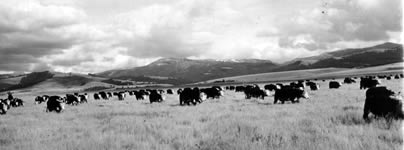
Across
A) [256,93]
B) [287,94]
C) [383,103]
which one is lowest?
[256,93]

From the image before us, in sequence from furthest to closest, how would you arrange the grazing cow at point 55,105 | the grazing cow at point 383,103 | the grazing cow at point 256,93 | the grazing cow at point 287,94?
the grazing cow at point 256,93 < the grazing cow at point 55,105 < the grazing cow at point 287,94 < the grazing cow at point 383,103

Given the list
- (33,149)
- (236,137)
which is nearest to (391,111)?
(236,137)

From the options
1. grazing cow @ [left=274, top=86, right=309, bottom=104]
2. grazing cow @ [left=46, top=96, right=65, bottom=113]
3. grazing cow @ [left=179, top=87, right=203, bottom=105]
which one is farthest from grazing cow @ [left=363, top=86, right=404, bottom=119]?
grazing cow @ [left=46, top=96, right=65, bottom=113]

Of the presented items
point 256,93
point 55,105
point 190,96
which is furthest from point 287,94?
point 55,105

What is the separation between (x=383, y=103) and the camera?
11.1 metres

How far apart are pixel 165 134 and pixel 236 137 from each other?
96.6 inches

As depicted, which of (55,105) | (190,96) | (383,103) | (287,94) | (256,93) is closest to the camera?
(383,103)

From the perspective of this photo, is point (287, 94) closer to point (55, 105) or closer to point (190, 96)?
point (190, 96)

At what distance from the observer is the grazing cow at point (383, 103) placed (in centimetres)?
1081

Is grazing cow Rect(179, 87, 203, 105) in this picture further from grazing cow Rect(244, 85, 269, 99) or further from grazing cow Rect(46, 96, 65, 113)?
grazing cow Rect(46, 96, 65, 113)

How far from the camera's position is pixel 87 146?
8.71 meters

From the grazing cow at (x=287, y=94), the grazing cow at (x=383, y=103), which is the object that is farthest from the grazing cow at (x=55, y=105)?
the grazing cow at (x=383, y=103)

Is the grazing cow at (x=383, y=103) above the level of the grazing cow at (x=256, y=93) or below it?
above

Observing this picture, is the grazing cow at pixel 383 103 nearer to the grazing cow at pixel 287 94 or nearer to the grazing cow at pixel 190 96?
the grazing cow at pixel 287 94
